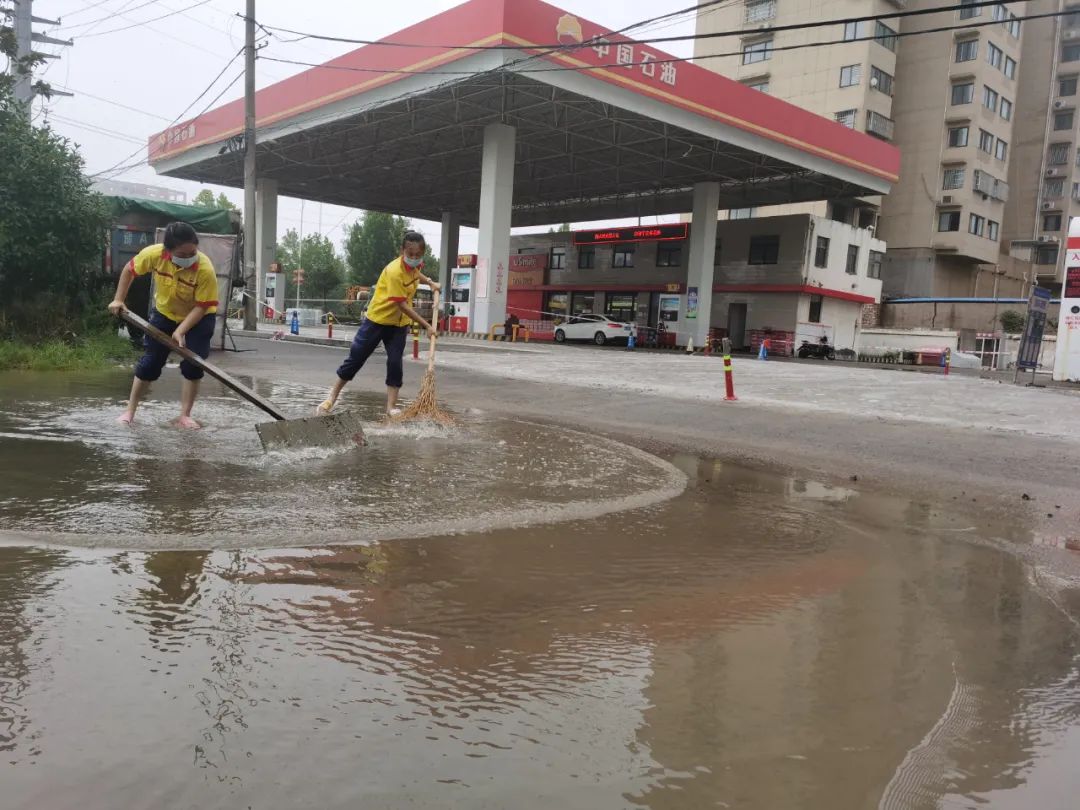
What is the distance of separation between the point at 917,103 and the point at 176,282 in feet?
163

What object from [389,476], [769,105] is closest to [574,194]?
[769,105]

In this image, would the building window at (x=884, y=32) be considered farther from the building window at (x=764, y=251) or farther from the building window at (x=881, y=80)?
the building window at (x=764, y=251)

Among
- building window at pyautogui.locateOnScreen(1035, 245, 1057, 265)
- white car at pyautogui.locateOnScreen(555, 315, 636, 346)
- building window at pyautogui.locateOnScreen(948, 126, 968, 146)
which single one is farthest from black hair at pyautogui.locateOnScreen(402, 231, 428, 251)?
building window at pyautogui.locateOnScreen(1035, 245, 1057, 265)

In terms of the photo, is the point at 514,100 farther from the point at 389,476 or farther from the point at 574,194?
the point at 389,476

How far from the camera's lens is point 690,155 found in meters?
30.0

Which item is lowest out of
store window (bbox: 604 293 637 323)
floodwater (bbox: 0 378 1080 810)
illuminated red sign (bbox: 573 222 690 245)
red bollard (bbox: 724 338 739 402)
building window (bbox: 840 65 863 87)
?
floodwater (bbox: 0 378 1080 810)

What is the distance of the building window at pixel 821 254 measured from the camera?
3434 centimetres

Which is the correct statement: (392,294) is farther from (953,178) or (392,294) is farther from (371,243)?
(371,243)

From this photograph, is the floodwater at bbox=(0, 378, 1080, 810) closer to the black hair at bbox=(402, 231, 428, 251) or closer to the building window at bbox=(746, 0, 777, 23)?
the black hair at bbox=(402, 231, 428, 251)

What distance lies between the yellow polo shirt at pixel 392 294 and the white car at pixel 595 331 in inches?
1036

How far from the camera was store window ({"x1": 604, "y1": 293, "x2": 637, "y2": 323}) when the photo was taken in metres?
38.3

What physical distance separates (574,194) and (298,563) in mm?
39489

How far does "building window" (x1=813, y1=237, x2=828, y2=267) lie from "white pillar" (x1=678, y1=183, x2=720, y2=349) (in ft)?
16.6

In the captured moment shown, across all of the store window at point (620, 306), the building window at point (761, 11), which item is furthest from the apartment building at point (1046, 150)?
the store window at point (620, 306)
